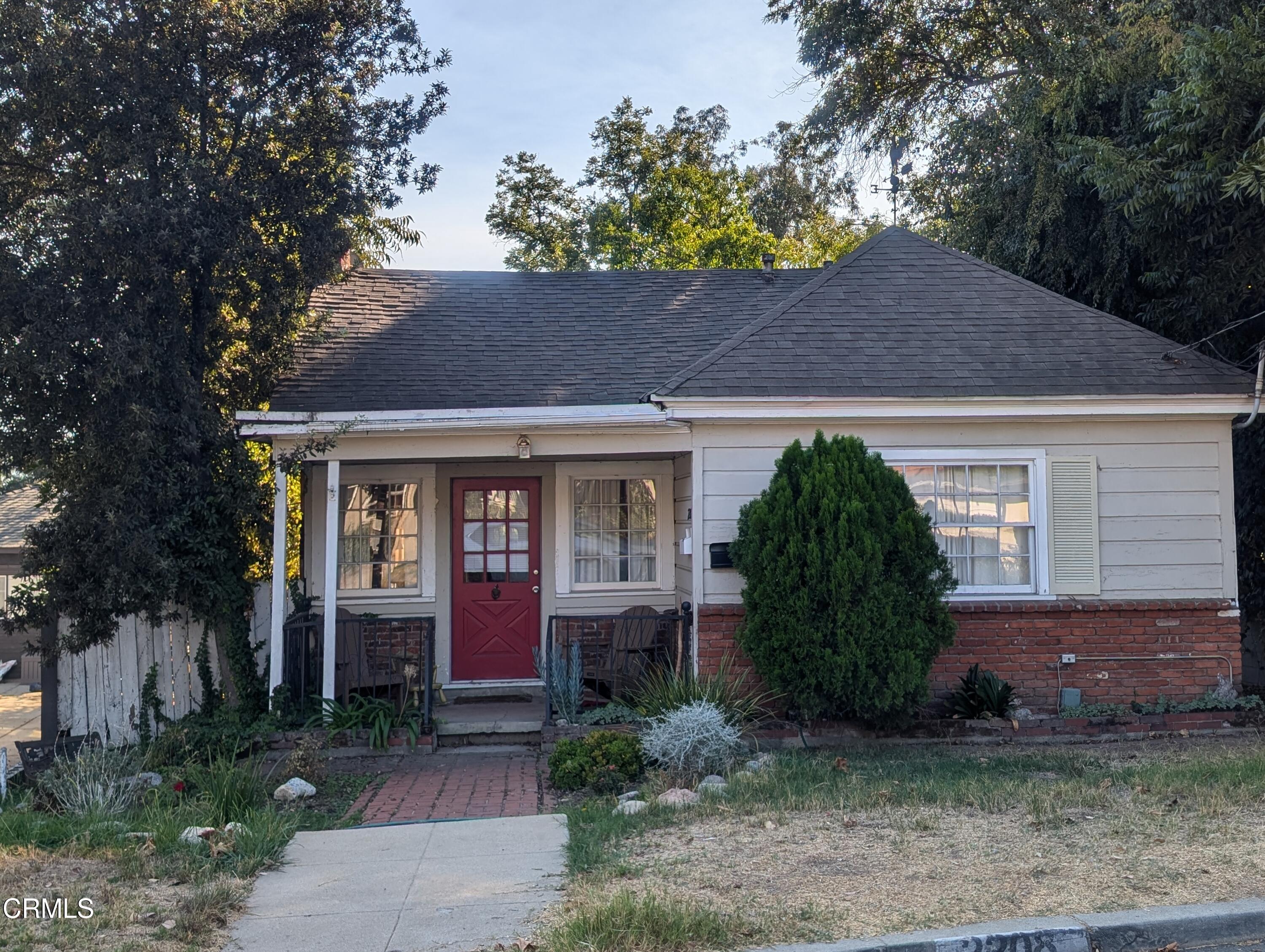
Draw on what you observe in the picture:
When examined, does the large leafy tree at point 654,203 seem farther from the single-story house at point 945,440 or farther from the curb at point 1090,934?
the curb at point 1090,934

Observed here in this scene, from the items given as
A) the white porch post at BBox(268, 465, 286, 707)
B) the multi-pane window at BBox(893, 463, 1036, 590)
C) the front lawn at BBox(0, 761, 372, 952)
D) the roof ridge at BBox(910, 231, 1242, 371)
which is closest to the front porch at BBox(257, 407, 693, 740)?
→ the white porch post at BBox(268, 465, 286, 707)

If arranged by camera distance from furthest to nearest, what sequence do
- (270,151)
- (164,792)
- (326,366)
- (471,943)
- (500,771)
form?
(326,366)
(270,151)
(500,771)
(164,792)
(471,943)

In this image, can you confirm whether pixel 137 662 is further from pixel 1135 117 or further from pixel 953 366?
pixel 1135 117

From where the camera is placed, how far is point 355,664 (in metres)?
9.36

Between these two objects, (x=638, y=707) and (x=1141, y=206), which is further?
(x=1141, y=206)

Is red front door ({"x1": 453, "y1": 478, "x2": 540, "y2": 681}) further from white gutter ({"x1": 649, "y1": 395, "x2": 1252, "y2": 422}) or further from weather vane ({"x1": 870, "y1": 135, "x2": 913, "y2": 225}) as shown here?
weather vane ({"x1": 870, "y1": 135, "x2": 913, "y2": 225})

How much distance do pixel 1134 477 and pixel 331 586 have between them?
725 centimetres

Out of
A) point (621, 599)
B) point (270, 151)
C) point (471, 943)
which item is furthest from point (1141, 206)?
point (471, 943)

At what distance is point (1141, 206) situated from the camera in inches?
388

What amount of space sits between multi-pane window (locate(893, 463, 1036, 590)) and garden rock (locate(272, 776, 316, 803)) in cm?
557

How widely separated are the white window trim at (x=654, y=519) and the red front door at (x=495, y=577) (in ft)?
1.18

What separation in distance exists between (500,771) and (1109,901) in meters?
4.90

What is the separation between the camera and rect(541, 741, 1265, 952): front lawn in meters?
4.67

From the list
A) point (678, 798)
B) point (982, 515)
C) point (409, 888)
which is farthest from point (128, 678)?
point (982, 515)
